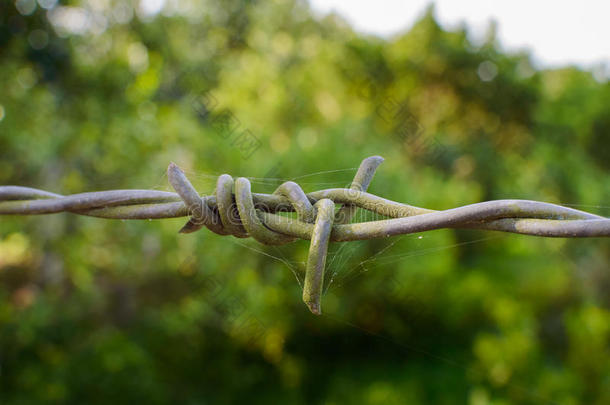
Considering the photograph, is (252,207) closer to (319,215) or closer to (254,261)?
(319,215)

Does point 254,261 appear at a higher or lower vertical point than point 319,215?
higher

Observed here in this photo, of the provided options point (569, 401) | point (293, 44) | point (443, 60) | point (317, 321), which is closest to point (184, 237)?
point (317, 321)

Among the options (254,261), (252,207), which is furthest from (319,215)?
(254,261)

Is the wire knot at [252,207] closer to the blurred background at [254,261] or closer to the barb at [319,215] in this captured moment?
the barb at [319,215]

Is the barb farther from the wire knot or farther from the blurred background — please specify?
the blurred background

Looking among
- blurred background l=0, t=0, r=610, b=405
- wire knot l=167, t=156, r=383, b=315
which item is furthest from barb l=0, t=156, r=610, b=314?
blurred background l=0, t=0, r=610, b=405

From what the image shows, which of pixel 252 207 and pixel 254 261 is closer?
pixel 252 207

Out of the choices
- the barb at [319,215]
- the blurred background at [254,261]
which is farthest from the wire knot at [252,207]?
the blurred background at [254,261]

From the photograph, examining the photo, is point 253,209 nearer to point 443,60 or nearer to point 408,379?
point 408,379
